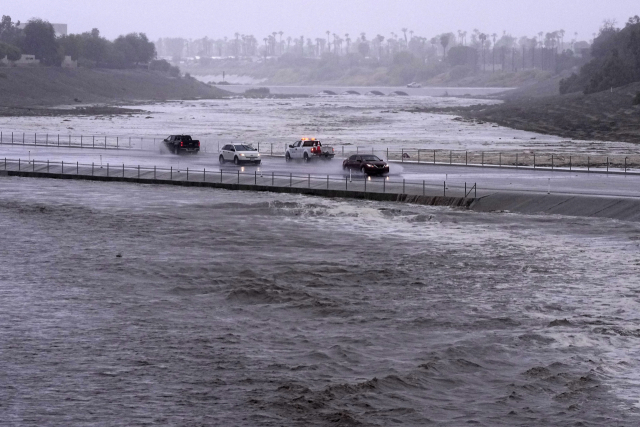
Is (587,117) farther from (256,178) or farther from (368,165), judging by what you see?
(256,178)

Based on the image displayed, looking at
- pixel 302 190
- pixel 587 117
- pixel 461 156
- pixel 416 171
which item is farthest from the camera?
pixel 587 117

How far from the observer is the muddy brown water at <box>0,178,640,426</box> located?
22266mm

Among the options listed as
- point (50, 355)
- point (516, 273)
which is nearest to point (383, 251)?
point (516, 273)

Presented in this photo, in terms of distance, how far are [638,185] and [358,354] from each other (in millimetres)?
33519

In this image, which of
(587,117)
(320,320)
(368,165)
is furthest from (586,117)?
(320,320)

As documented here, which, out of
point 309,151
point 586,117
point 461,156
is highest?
point 586,117

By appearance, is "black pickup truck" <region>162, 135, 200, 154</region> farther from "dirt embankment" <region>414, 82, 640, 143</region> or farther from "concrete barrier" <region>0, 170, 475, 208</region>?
"dirt embankment" <region>414, 82, 640, 143</region>

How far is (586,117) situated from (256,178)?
8194 centimetres

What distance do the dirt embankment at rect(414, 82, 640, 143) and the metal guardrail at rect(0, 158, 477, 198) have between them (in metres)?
51.2

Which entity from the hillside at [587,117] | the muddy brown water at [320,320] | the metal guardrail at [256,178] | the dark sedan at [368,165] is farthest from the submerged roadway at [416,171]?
the hillside at [587,117]

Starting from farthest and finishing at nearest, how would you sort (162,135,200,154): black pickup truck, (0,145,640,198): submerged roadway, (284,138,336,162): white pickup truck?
(162,135,200,154): black pickup truck
(284,138,336,162): white pickup truck
(0,145,640,198): submerged roadway

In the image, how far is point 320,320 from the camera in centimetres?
2955

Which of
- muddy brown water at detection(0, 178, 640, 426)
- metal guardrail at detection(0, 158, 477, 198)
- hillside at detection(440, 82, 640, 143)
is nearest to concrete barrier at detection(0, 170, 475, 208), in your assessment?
metal guardrail at detection(0, 158, 477, 198)

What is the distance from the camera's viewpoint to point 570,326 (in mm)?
28484
